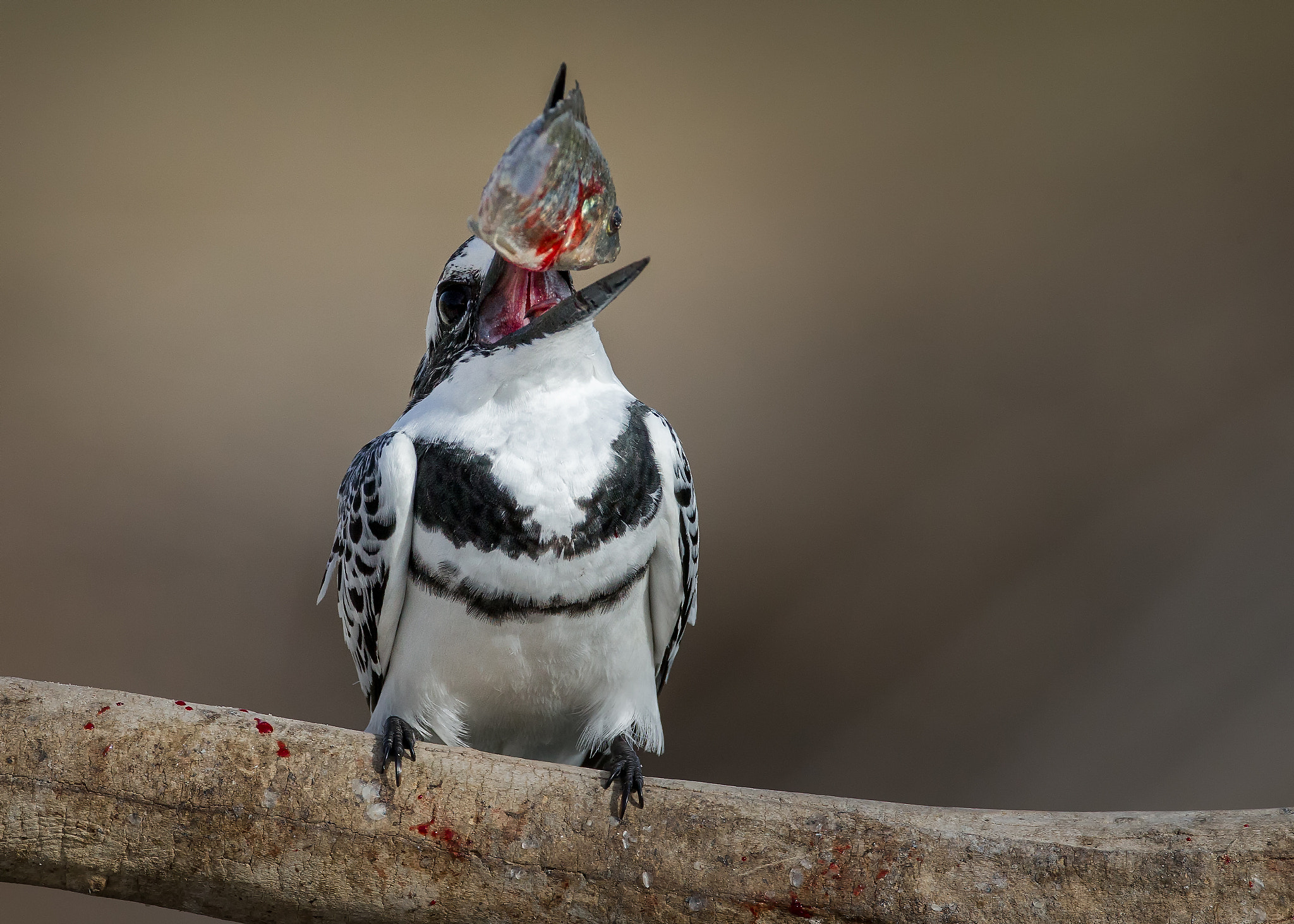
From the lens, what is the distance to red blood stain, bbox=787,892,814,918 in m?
1.02

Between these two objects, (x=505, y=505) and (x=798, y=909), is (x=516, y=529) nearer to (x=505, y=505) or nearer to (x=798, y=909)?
(x=505, y=505)

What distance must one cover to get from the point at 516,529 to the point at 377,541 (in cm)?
20

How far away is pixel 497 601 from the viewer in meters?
1.19

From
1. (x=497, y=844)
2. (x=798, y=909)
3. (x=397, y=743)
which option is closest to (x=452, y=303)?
(x=397, y=743)

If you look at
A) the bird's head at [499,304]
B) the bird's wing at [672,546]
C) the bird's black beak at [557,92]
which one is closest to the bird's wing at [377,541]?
the bird's head at [499,304]

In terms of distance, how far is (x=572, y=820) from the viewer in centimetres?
109

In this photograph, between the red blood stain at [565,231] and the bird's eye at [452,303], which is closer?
the red blood stain at [565,231]

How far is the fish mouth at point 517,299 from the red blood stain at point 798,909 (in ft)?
2.21

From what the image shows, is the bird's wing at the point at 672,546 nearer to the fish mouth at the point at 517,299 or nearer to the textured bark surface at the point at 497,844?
the fish mouth at the point at 517,299

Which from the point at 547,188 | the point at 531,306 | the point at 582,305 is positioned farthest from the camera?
the point at 531,306

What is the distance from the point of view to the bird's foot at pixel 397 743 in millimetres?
1122

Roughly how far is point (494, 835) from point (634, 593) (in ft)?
1.11

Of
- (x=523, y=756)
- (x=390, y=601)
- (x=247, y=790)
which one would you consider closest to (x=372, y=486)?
(x=390, y=601)

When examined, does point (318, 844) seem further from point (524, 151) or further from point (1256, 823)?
point (1256, 823)
